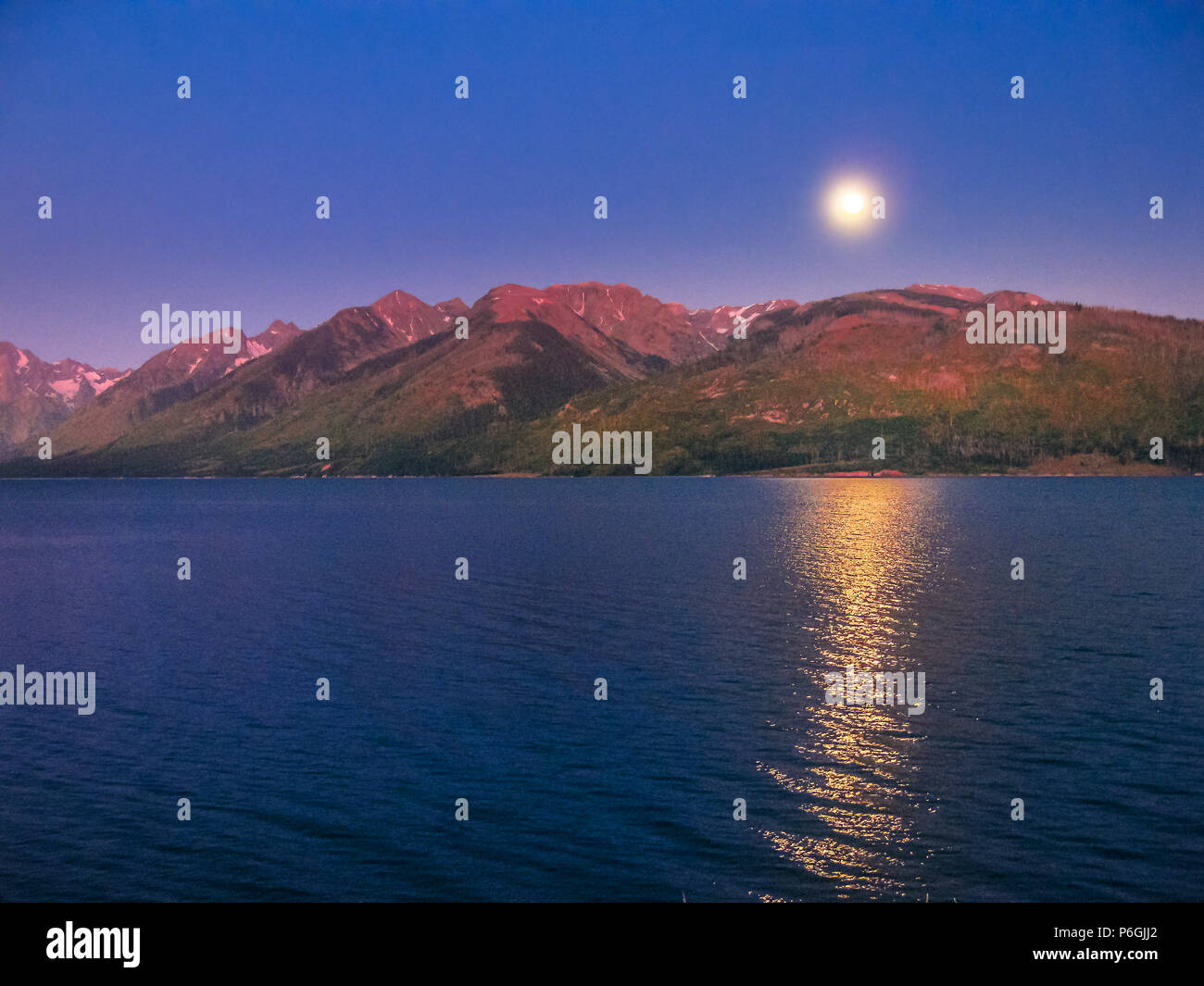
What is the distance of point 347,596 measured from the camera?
98688mm

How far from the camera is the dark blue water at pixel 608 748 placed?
32062 millimetres

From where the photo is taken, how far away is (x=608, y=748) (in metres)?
45.6

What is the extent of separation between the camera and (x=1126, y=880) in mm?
30422

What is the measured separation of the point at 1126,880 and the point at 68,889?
31.8 metres

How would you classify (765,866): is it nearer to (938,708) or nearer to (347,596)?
(938,708)

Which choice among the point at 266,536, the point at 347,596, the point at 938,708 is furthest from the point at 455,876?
the point at 266,536

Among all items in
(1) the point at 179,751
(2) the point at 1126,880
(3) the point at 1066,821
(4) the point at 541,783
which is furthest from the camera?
(1) the point at 179,751

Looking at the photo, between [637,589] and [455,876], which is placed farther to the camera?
[637,589]

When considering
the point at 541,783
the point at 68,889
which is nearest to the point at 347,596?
the point at 541,783

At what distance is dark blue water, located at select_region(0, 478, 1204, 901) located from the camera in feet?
105
